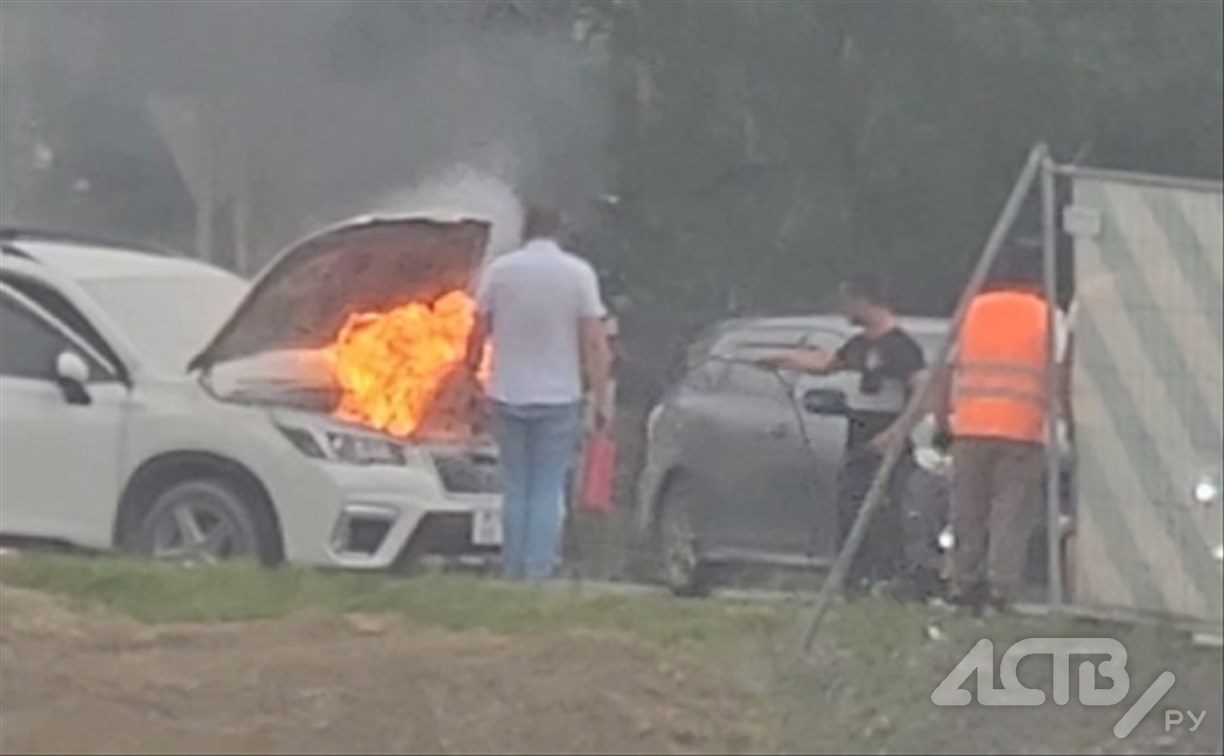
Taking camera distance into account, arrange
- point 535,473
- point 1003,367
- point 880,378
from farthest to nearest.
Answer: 1. point 880,378
2. point 535,473
3. point 1003,367

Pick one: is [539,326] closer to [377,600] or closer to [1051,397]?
[377,600]

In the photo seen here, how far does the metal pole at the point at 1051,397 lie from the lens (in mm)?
9586

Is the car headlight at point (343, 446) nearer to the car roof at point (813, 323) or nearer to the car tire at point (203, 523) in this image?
the car tire at point (203, 523)

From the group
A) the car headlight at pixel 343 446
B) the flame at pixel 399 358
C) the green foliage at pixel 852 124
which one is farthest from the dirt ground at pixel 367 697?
the flame at pixel 399 358

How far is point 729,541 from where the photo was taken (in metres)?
14.1

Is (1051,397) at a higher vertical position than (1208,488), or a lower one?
higher

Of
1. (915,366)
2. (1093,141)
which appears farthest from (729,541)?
(1093,141)

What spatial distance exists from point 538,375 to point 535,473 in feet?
1.33

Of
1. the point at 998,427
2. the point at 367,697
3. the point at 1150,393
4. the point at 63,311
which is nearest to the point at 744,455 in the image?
the point at 63,311

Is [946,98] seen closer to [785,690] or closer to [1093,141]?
[1093,141]

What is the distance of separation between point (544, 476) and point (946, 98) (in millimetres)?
2992

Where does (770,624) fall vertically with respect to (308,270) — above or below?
below

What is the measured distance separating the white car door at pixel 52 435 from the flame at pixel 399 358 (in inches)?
41.2

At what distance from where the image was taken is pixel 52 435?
1444cm
